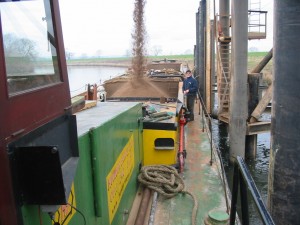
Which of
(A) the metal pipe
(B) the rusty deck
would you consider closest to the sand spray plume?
(B) the rusty deck

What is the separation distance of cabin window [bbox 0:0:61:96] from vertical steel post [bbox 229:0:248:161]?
871 cm

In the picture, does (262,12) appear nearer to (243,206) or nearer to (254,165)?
(254,165)

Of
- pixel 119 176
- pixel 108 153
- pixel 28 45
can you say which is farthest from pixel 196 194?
pixel 28 45

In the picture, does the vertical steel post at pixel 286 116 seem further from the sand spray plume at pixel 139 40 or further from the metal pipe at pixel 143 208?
the sand spray plume at pixel 139 40

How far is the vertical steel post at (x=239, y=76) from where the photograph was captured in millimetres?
9898

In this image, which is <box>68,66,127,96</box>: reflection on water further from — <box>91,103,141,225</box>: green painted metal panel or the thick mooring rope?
the thick mooring rope

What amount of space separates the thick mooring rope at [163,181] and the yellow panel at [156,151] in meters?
0.56

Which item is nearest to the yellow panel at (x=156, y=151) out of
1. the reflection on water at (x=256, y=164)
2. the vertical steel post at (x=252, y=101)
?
the reflection on water at (x=256, y=164)

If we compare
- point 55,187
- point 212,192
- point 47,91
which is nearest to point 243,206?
point 55,187

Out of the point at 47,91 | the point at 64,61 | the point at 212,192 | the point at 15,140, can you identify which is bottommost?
the point at 212,192

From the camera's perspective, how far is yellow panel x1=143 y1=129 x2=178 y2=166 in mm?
6570

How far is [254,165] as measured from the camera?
11.9 meters

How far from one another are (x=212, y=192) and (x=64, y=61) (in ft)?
15.2

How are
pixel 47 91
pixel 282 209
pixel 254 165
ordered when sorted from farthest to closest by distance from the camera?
1. pixel 254 165
2. pixel 282 209
3. pixel 47 91
